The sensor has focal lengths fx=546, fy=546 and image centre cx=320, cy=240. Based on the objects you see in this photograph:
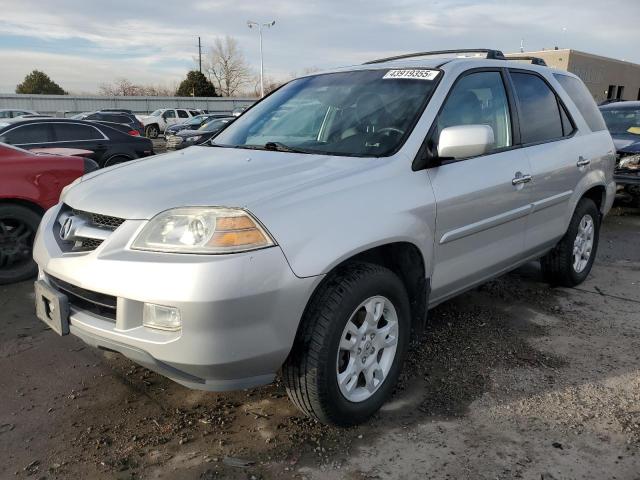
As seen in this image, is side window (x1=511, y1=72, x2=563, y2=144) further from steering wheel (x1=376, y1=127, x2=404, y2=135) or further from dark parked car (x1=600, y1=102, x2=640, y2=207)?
dark parked car (x1=600, y1=102, x2=640, y2=207)

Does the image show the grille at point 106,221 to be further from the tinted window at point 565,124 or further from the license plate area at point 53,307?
the tinted window at point 565,124

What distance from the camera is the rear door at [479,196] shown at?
2990mm

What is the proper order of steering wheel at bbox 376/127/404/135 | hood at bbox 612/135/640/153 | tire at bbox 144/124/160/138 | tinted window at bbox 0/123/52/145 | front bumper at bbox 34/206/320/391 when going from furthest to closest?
tire at bbox 144/124/160/138 < tinted window at bbox 0/123/52/145 < hood at bbox 612/135/640/153 < steering wheel at bbox 376/127/404/135 < front bumper at bbox 34/206/320/391

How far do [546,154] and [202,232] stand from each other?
8.79ft

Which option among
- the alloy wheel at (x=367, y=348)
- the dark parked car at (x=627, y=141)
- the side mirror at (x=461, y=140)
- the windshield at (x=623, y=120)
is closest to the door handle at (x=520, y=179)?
the side mirror at (x=461, y=140)

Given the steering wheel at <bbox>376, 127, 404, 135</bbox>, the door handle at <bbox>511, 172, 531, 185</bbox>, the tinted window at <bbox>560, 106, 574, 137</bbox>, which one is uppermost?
the tinted window at <bbox>560, 106, 574, 137</bbox>

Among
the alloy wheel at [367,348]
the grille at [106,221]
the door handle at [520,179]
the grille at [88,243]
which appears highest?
the door handle at [520,179]

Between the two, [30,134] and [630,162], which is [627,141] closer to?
[630,162]

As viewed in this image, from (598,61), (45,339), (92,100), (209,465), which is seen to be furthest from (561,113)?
(598,61)

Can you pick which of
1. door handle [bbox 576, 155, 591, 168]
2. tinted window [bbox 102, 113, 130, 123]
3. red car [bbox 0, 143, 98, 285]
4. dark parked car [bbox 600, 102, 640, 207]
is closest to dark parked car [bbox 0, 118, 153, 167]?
red car [bbox 0, 143, 98, 285]

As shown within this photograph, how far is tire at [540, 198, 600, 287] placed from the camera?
442 cm

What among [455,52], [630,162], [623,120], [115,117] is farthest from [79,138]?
[115,117]

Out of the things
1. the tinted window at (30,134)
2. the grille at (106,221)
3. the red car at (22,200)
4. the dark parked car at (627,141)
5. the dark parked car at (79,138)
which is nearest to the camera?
the grille at (106,221)

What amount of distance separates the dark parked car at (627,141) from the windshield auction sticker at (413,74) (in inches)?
206
